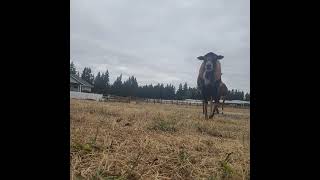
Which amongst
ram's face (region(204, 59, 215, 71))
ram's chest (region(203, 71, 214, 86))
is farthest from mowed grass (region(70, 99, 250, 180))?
ram's face (region(204, 59, 215, 71))

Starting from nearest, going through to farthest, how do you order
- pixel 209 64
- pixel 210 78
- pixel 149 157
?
pixel 149 157 → pixel 210 78 → pixel 209 64

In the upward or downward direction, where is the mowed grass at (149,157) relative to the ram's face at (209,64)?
downward

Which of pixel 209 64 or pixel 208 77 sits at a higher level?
pixel 209 64

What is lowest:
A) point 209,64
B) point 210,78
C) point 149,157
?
point 149,157

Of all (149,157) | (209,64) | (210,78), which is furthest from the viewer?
(209,64)

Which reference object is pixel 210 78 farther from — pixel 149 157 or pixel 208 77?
pixel 149 157

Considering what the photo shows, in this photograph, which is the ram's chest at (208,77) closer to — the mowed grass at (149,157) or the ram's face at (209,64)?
the ram's face at (209,64)

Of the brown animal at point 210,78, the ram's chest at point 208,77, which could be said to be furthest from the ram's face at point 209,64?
the ram's chest at point 208,77

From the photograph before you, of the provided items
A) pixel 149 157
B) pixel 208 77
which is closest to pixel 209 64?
pixel 208 77

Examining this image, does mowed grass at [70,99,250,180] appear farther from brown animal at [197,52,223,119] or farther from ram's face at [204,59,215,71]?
ram's face at [204,59,215,71]
